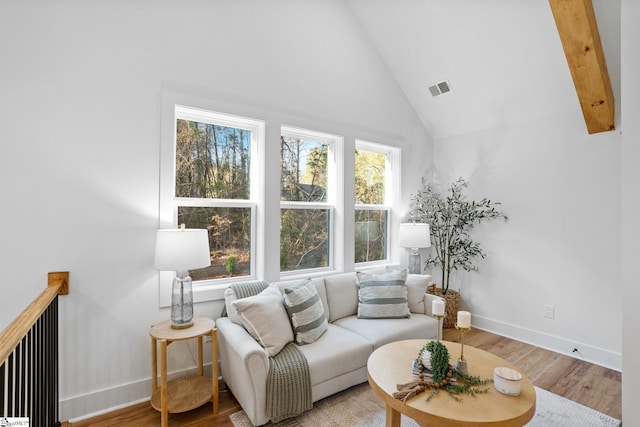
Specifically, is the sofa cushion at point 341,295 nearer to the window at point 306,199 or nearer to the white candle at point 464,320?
the window at point 306,199

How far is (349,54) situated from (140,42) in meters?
2.14

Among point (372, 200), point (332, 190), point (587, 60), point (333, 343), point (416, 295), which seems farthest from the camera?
point (372, 200)

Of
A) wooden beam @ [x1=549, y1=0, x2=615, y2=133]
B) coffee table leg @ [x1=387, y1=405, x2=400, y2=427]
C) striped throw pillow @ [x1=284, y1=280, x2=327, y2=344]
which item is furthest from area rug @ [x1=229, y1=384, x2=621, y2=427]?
wooden beam @ [x1=549, y1=0, x2=615, y2=133]

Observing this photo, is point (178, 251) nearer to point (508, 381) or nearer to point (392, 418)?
point (392, 418)

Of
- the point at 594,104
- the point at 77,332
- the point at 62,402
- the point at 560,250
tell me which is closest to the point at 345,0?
the point at 594,104

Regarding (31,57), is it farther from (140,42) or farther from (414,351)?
(414,351)

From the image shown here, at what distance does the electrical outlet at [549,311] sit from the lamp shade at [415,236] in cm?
136

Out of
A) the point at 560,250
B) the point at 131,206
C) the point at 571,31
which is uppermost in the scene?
the point at 571,31

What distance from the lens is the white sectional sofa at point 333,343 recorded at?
1.97 meters

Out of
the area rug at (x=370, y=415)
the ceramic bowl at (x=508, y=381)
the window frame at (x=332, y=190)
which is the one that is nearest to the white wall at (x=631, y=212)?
the area rug at (x=370, y=415)

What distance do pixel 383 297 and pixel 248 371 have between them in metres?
1.47

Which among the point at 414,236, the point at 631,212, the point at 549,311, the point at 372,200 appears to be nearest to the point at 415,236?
the point at 414,236

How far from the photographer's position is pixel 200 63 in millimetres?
2559

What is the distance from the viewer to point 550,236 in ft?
10.9
